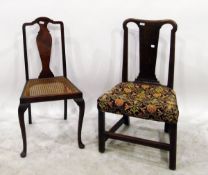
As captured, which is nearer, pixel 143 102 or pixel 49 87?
pixel 143 102

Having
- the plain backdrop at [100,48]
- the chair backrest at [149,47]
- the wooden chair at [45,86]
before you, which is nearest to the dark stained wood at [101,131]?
the wooden chair at [45,86]

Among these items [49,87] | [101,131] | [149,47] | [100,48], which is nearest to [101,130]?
[101,131]

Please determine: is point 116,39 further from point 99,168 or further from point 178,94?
point 99,168

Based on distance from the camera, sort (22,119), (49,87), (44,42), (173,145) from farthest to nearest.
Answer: (44,42), (49,87), (22,119), (173,145)

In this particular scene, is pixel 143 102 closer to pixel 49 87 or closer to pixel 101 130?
pixel 101 130

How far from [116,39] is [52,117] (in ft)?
2.84

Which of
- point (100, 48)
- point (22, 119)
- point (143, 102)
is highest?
point (100, 48)

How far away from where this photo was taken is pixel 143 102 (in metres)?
1.92

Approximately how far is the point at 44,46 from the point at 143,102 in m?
0.94

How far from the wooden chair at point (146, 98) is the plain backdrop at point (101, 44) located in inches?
10.9

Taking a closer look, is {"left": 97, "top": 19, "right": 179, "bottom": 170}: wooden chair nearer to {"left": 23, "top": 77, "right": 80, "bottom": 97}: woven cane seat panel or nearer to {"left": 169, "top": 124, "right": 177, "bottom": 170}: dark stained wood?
{"left": 169, "top": 124, "right": 177, "bottom": 170}: dark stained wood

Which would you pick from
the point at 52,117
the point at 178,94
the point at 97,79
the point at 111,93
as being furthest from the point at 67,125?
the point at 178,94

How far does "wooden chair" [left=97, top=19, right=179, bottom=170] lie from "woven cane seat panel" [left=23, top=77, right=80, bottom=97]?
28 centimetres

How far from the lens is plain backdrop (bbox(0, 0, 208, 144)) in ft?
A: 7.98
